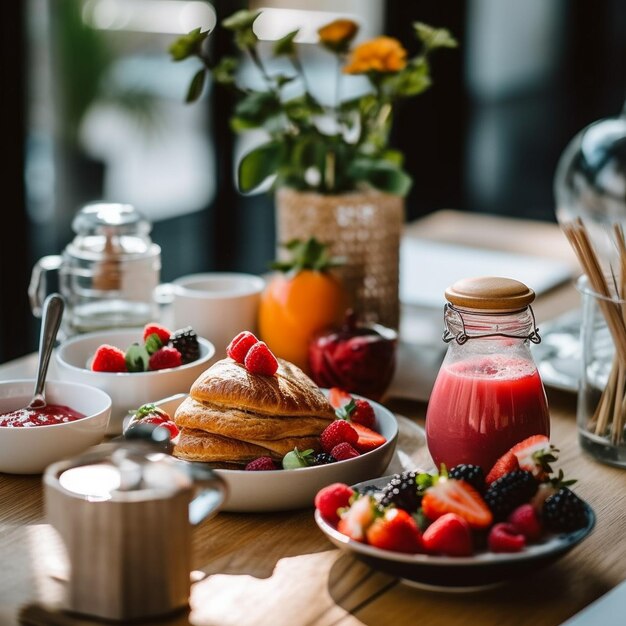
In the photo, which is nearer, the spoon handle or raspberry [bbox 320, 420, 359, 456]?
raspberry [bbox 320, 420, 359, 456]

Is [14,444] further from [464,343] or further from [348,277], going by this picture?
[348,277]

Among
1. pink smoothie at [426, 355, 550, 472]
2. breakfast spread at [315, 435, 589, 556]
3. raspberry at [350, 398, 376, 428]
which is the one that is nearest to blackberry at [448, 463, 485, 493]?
breakfast spread at [315, 435, 589, 556]

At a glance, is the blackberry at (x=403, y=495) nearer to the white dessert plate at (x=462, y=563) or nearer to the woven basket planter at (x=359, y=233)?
the white dessert plate at (x=462, y=563)

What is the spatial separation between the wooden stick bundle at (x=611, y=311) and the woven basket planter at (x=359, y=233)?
45 centimetres

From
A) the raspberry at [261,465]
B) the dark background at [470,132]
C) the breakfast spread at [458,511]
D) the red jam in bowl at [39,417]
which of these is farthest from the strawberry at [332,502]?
the dark background at [470,132]

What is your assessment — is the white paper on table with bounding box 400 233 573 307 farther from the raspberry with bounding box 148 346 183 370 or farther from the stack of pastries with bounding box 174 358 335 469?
the stack of pastries with bounding box 174 358 335 469

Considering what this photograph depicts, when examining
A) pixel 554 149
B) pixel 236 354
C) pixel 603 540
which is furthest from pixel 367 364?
pixel 554 149

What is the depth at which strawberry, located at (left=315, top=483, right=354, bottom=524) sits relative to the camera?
85 centimetres

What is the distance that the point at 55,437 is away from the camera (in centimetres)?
103

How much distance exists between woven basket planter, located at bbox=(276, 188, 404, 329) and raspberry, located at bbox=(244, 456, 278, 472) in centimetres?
55

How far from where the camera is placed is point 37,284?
1405 mm

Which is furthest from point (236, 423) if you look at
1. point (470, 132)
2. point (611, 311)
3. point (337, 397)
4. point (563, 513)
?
point (470, 132)

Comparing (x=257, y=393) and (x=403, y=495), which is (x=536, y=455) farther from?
(x=257, y=393)

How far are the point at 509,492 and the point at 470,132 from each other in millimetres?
3324
